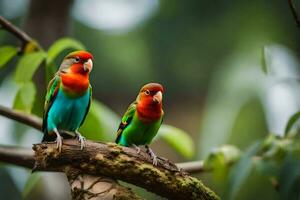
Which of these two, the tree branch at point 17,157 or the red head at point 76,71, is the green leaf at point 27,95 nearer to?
the tree branch at point 17,157

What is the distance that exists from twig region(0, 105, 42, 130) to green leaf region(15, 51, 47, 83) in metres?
0.30

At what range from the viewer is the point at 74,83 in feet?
11.1

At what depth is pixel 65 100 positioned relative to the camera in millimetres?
3506

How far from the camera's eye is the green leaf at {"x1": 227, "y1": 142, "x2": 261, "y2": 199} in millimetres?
4539

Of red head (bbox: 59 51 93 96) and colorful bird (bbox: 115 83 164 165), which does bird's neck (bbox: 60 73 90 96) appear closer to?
red head (bbox: 59 51 93 96)

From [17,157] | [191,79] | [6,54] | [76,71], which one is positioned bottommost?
[191,79]

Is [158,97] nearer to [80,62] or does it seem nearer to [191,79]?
[80,62]

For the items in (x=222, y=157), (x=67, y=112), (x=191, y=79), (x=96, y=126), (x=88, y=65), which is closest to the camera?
(x=88, y=65)

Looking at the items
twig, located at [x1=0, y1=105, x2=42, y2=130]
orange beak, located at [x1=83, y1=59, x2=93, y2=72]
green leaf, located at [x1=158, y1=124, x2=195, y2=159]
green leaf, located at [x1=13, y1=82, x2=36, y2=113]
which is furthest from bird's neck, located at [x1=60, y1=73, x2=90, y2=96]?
green leaf, located at [x1=158, y1=124, x2=195, y2=159]

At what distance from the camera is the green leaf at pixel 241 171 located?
454 centimetres

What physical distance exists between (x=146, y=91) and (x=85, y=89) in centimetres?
38

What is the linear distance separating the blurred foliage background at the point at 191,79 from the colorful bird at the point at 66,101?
713 millimetres

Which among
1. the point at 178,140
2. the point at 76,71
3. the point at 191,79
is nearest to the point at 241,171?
the point at 178,140

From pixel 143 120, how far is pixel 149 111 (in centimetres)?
9
